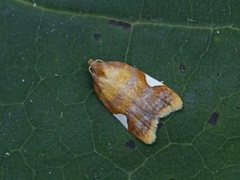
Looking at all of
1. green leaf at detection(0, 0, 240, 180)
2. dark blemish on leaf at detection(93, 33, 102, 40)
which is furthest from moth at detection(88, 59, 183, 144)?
dark blemish on leaf at detection(93, 33, 102, 40)

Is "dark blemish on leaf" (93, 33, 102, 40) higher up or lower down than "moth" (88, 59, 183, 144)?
higher up

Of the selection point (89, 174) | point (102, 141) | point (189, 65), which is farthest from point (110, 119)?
point (189, 65)

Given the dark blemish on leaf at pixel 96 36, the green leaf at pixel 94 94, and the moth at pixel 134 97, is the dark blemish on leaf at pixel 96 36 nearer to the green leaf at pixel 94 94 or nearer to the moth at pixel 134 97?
the green leaf at pixel 94 94

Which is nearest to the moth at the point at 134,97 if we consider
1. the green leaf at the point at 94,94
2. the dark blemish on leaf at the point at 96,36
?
the green leaf at the point at 94,94

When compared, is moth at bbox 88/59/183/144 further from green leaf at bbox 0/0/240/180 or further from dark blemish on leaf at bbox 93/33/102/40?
dark blemish on leaf at bbox 93/33/102/40

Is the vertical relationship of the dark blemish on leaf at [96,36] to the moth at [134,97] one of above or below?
above
